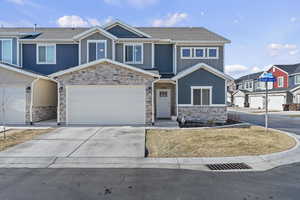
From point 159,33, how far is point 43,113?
11705mm

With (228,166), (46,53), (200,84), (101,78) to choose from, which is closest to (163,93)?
(200,84)

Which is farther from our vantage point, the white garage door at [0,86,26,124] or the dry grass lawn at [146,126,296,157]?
the white garage door at [0,86,26,124]

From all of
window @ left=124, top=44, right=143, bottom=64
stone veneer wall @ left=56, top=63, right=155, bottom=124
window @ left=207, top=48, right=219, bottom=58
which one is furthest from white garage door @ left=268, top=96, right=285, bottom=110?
stone veneer wall @ left=56, top=63, right=155, bottom=124

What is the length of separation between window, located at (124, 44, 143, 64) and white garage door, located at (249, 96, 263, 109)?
93.8ft

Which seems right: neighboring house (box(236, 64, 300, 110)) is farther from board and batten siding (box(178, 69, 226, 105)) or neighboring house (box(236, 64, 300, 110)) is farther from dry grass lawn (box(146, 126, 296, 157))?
dry grass lawn (box(146, 126, 296, 157))

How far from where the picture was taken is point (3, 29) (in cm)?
1844

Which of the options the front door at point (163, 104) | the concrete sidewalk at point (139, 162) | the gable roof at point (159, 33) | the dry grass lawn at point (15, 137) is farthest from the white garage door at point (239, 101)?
the dry grass lawn at point (15, 137)

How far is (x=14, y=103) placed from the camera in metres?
13.0

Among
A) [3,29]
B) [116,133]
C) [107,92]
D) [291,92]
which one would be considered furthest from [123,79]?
[291,92]

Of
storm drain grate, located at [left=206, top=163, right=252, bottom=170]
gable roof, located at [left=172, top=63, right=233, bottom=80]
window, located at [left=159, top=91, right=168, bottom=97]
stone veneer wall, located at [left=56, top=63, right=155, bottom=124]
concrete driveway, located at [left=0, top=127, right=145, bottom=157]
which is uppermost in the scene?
gable roof, located at [left=172, top=63, right=233, bottom=80]

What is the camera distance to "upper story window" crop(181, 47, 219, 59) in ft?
53.2

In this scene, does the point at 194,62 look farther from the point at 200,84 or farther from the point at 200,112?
the point at 200,112

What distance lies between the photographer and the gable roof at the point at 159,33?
1612 centimetres

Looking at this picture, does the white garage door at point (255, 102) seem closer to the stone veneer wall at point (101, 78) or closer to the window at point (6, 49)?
the stone veneer wall at point (101, 78)
